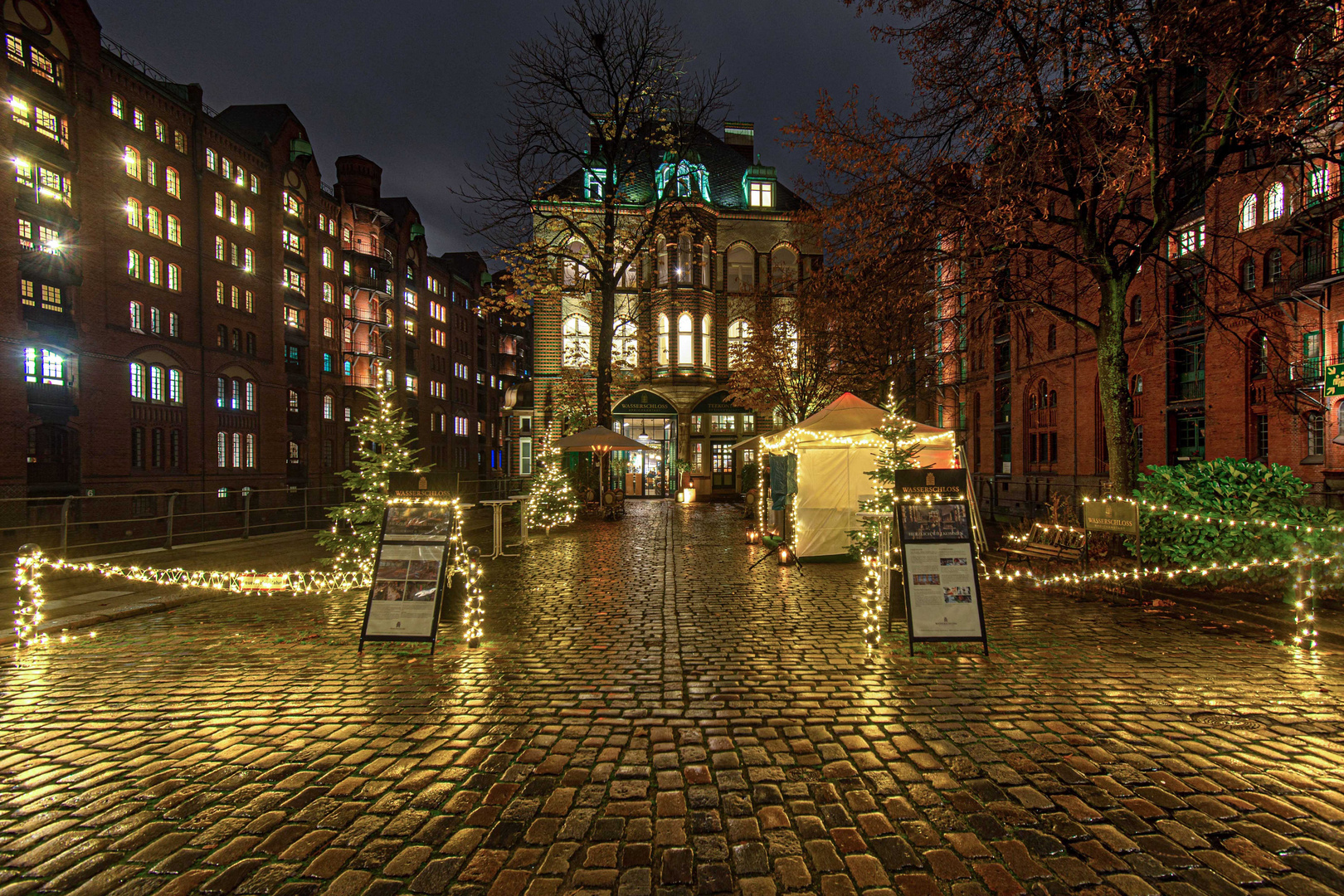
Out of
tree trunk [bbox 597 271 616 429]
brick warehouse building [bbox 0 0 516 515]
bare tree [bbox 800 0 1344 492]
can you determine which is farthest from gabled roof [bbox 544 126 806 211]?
bare tree [bbox 800 0 1344 492]

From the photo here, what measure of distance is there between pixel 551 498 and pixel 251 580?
10.1 m

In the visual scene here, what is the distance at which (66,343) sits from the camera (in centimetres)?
2653

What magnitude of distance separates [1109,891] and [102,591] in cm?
1241

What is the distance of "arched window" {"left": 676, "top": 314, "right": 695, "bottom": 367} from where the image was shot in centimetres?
Result: 3656

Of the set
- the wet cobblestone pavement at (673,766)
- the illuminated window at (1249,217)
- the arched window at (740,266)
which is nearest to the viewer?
the wet cobblestone pavement at (673,766)

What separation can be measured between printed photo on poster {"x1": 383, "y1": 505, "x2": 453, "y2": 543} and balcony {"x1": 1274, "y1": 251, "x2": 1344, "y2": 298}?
29969 millimetres

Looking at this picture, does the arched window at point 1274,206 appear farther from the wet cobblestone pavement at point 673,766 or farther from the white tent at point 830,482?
the wet cobblestone pavement at point 673,766

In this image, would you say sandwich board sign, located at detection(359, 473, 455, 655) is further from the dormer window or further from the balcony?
the dormer window

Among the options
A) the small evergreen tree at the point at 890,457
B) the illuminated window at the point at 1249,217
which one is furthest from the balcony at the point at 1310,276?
the small evergreen tree at the point at 890,457

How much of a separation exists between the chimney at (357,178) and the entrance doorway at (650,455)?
99.7 ft

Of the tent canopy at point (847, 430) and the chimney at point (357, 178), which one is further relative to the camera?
the chimney at point (357, 178)

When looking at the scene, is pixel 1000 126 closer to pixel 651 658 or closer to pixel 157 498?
pixel 651 658

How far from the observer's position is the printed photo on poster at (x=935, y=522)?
21.4ft

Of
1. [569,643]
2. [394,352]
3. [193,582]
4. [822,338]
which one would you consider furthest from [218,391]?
[569,643]
